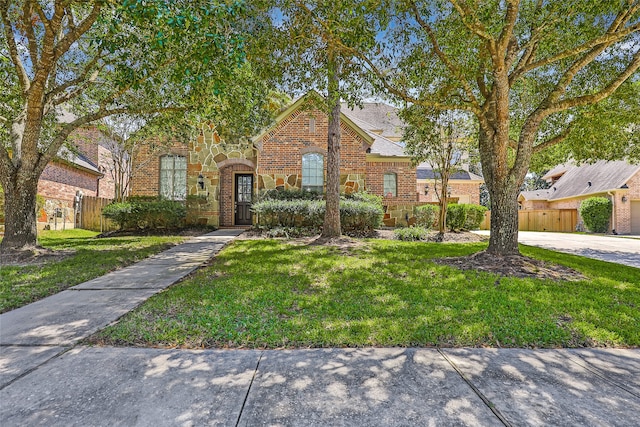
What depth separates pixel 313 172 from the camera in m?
Answer: 13.3

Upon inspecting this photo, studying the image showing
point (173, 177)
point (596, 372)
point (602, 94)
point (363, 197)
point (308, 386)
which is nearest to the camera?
point (308, 386)

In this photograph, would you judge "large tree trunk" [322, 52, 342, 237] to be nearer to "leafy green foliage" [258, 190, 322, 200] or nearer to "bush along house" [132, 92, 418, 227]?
"leafy green foliage" [258, 190, 322, 200]

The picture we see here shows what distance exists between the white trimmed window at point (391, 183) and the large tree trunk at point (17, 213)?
Result: 11812mm

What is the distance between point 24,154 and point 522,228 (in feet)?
97.5

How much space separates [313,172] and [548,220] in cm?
2055

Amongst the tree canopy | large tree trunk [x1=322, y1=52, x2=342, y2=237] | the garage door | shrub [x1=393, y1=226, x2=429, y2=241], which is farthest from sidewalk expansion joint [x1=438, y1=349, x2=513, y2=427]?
the garage door

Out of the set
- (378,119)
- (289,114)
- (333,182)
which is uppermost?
(378,119)

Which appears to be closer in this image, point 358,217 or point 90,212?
point 358,217

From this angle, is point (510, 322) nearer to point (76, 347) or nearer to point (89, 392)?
point (89, 392)

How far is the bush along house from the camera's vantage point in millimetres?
13242

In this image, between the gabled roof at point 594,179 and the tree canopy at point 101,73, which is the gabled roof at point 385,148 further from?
the gabled roof at point 594,179

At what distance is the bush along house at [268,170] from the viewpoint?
13242 mm

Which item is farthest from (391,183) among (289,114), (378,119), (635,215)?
(635,215)

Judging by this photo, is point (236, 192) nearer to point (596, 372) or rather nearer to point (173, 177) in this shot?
point (173, 177)
